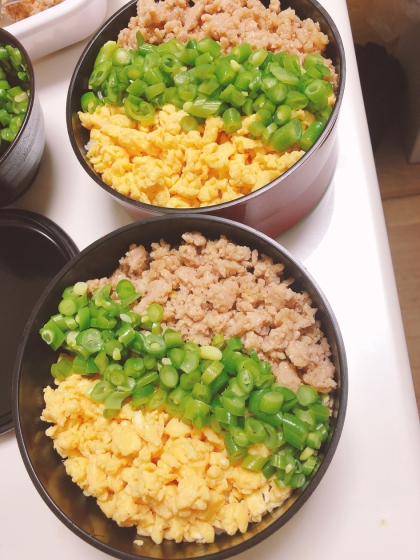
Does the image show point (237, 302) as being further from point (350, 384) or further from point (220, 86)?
point (220, 86)

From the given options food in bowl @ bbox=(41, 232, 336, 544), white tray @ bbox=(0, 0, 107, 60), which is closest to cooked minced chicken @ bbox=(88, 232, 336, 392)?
food in bowl @ bbox=(41, 232, 336, 544)

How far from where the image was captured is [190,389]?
3.61 feet

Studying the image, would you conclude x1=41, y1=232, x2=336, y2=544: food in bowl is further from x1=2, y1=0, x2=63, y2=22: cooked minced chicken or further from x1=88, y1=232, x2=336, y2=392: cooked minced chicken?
x1=2, y1=0, x2=63, y2=22: cooked minced chicken

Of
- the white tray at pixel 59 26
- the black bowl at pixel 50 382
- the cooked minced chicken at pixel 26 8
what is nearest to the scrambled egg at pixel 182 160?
the black bowl at pixel 50 382

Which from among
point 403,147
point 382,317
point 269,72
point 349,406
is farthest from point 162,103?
point 403,147

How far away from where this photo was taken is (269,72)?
126 centimetres

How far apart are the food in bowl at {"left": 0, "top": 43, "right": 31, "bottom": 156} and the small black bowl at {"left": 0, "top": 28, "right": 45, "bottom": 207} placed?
32 mm

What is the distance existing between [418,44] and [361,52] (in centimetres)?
31

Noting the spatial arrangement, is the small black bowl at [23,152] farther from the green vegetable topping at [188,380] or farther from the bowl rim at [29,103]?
the green vegetable topping at [188,380]

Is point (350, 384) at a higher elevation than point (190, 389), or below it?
below

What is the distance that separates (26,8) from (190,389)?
1.39m

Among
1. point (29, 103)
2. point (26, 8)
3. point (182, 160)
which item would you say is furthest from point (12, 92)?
point (182, 160)

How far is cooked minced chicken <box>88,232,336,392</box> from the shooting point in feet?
3.65

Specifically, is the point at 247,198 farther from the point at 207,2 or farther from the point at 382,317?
the point at 207,2
